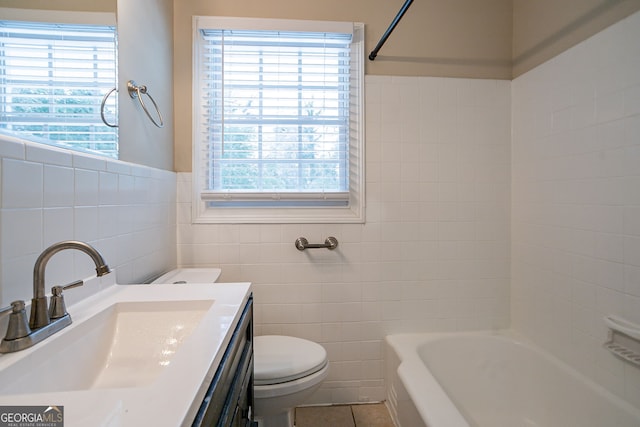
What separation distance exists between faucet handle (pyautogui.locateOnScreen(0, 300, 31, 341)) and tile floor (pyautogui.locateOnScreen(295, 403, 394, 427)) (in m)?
1.33

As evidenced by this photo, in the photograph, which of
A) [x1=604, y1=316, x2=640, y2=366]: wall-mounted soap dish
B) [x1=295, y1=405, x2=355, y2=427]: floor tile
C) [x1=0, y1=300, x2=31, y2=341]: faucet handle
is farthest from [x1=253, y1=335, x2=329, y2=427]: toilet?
[x1=604, y1=316, x2=640, y2=366]: wall-mounted soap dish

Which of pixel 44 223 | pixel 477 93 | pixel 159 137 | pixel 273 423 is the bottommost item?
pixel 273 423

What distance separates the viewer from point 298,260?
61.9 inches

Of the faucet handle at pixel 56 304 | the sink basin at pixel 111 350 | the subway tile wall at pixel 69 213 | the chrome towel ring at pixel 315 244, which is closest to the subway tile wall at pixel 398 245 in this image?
the chrome towel ring at pixel 315 244

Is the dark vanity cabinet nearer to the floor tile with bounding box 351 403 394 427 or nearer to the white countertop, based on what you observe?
the white countertop

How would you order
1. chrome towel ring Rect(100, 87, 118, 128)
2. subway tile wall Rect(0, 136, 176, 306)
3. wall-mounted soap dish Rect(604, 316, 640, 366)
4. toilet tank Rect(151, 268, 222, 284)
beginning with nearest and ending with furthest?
subway tile wall Rect(0, 136, 176, 306)
chrome towel ring Rect(100, 87, 118, 128)
wall-mounted soap dish Rect(604, 316, 640, 366)
toilet tank Rect(151, 268, 222, 284)

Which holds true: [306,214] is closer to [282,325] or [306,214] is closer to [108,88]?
[282,325]

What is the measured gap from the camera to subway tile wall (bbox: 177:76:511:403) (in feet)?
5.13

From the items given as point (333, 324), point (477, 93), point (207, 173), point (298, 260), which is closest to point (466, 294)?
point (333, 324)

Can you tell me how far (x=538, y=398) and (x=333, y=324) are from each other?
1.08 meters

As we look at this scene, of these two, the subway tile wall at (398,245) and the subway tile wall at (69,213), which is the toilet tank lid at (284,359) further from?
the subway tile wall at (69,213)

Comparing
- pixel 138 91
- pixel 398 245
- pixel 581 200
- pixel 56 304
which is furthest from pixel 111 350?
pixel 581 200

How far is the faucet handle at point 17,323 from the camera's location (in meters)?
0.54

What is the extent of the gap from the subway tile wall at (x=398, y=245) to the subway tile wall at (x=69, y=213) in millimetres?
394
